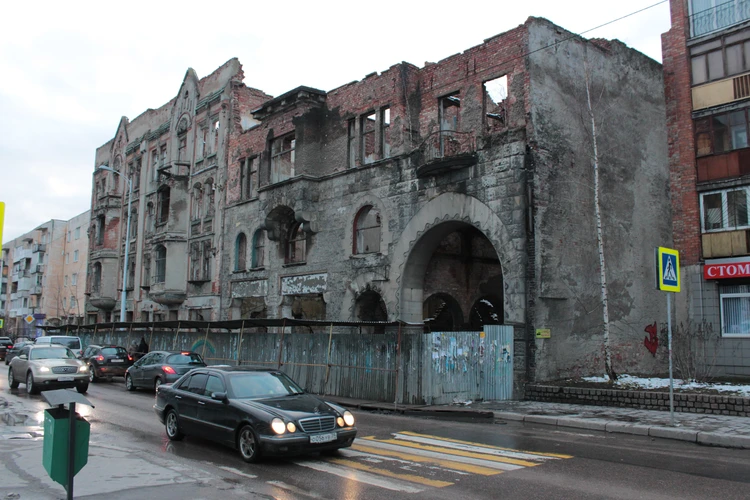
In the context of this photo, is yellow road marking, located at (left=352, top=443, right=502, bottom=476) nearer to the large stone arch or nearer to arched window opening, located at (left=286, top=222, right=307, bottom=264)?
the large stone arch

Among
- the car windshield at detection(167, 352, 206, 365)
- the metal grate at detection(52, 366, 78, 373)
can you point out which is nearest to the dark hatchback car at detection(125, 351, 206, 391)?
the car windshield at detection(167, 352, 206, 365)

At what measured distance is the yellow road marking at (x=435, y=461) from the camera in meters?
8.66

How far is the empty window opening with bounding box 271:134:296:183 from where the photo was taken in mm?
29750

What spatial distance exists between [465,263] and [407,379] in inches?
370

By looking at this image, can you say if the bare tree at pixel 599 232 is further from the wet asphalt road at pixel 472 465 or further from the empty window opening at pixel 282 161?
the empty window opening at pixel 282 161

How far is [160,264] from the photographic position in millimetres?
39562

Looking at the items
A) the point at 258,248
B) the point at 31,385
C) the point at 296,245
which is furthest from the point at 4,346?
the point at 31,385

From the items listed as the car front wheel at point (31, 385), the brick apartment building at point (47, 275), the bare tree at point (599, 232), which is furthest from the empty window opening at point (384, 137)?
the brick apartment building at point (47, 275)

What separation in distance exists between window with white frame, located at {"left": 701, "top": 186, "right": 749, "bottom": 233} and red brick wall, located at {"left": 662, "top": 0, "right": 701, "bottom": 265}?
29 centimetres

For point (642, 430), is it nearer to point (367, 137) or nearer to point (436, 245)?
point (436, 245)

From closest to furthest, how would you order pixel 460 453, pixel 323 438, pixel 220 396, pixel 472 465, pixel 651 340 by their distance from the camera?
pixel 472 465
pixel 323 438
pixel 460 453
pixel 220 396
pixel 651 340

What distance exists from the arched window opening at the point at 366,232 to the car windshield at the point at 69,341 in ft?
48.0

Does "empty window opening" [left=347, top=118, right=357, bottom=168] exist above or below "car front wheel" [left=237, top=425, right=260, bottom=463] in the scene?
above

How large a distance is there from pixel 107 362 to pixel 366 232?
11.7 meters
